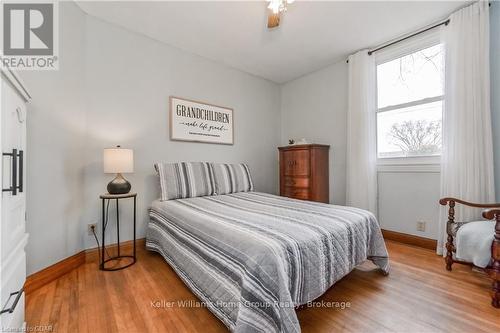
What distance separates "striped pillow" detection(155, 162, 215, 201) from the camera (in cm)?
242

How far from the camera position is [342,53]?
3039 millimetres

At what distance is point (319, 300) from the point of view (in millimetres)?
1512

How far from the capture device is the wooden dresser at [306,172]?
3.16 m

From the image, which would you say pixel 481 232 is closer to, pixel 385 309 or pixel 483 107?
pixel 385 309

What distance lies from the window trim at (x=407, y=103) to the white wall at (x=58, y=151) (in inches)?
142

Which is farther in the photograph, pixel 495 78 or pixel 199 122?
pixel 199 122

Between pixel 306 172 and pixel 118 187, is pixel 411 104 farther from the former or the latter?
pixel 118 187

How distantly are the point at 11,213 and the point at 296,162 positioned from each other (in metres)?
3.02

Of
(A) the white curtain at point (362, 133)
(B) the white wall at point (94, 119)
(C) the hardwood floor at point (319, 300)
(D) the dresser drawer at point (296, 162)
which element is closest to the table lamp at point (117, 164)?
(B) the white wall at point (94, 119)

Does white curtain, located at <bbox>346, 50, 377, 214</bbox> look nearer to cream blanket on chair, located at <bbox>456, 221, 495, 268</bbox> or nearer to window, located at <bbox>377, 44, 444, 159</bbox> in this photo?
window, located at <bbox>377, 44, 444, 159</bbox>

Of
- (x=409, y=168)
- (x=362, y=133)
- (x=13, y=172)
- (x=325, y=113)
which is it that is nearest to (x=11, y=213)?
(x=13, y=172)

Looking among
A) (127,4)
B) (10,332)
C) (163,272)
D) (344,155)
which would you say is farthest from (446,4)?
(10,332)

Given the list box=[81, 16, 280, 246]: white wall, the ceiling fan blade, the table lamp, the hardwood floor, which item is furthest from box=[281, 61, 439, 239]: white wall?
the table lamp

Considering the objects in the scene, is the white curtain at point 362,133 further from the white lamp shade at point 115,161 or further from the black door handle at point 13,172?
the black door handle at point 13,172
